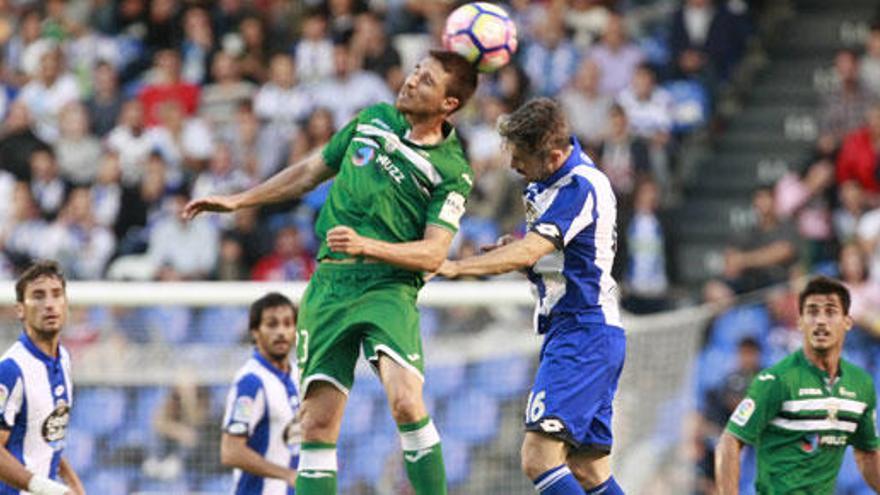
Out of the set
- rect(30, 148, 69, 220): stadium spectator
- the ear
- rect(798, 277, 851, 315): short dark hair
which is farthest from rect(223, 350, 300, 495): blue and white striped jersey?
rect(30, 148, 69, 220): stadium spectator

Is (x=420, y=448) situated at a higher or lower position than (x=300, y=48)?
lower

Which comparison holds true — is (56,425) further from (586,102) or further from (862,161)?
(586,102)

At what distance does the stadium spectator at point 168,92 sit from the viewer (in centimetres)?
1953

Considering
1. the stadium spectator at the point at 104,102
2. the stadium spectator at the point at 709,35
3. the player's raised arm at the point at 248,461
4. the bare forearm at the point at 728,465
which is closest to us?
the bare forearm at the point at 728,465

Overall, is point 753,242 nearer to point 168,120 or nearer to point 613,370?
point 168,120

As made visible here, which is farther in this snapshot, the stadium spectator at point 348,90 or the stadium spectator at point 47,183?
the stadium spectator at point 348,90

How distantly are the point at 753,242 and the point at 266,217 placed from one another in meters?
4.17

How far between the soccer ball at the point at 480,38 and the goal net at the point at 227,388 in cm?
433

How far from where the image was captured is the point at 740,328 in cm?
1536

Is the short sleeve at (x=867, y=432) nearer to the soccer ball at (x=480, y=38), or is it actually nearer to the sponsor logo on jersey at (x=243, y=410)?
the soccer ball at (x=480, y=38)

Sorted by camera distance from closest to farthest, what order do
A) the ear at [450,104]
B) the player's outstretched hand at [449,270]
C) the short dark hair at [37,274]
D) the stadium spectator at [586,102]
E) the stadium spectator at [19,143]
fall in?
the player's outstretched hand at [449,270]
the ear at [450,104]
the short dark hair at [37,274]
the stadium spectator at [586,102]
the stadium spectator at [19,143]

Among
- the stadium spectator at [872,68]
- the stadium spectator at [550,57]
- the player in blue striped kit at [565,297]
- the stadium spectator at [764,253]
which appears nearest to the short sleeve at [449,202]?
the player in blue striped kit at [565,297]

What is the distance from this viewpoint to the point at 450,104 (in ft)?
31.4

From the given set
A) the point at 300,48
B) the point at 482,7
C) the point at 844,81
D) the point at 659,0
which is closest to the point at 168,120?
the point at 300,48
